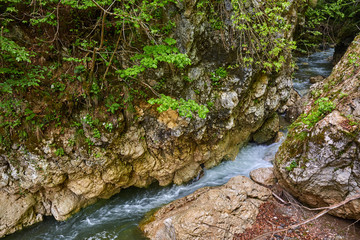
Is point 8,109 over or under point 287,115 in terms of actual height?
over

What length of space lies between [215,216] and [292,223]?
1.97 metres

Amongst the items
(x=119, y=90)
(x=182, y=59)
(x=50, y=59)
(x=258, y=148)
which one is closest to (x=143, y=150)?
(x=119, y=90)

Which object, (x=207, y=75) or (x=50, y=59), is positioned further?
(x=207, y=75)

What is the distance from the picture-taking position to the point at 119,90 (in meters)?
5.55

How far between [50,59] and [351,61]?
837 cm

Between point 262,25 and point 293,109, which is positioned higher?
point 262,25

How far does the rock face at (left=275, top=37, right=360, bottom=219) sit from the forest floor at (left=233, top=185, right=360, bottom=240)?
10.9 inches

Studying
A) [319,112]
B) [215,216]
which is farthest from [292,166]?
[215,216]

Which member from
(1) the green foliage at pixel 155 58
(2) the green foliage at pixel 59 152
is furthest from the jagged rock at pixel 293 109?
(2) the green foliage at pixel 59 152

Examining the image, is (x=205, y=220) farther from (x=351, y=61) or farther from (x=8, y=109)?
(x=351, y=61)

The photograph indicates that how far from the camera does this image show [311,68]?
46.1ft

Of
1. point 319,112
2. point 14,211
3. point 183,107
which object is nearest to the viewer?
point 183,107

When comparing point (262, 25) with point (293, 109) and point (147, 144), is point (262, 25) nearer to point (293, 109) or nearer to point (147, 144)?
point (147, 144)

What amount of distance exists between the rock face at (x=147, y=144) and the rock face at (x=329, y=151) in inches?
85.3
